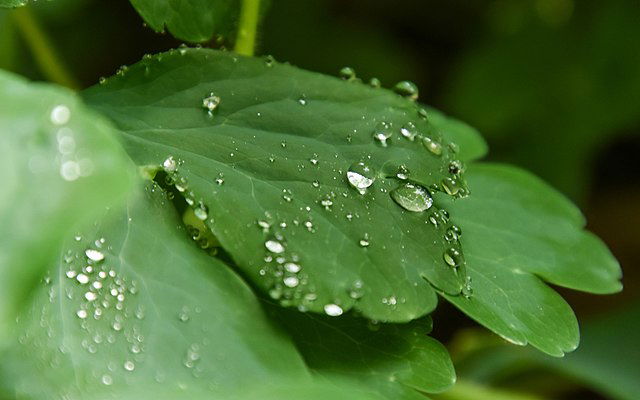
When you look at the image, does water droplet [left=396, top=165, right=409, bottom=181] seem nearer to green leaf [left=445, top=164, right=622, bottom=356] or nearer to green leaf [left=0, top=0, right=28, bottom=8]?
green leaf [left=445, top=164, right=622, bottom=356]

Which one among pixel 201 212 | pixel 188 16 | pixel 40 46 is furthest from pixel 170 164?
pixel 40 46

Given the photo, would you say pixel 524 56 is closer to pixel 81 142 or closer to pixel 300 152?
pixel 300 152

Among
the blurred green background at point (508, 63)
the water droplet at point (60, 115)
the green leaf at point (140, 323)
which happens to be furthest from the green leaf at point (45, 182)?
the blurred green background at point (508, 63)

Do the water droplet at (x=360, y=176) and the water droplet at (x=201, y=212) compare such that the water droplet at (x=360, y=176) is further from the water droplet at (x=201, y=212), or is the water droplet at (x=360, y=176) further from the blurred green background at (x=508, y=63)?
the blurred green background at (x=508, y=63)

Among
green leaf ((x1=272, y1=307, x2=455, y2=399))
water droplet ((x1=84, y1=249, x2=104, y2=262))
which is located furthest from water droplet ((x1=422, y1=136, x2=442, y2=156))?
water droplet ((x1=84, y1=249, x2=104, y2=262))

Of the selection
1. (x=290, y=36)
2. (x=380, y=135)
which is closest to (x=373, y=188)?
(x=380, y=135)

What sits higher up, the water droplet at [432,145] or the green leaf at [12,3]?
the green leaf at [12,3]

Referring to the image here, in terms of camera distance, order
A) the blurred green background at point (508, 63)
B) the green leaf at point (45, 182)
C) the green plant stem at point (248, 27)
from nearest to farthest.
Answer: the green leaf at point (45, 182), the green plant stem at point (248, 27), the blurred green background at point (508, 63)
